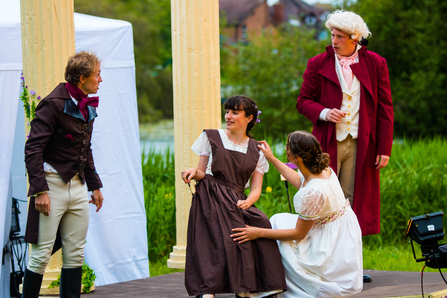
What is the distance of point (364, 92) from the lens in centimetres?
351

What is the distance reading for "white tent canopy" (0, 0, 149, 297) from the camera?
3762mm

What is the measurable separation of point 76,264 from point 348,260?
152 centimetres

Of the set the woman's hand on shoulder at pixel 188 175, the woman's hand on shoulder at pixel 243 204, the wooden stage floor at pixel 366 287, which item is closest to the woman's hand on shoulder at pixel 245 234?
the woman's hand on shoulder at pixel 243 204

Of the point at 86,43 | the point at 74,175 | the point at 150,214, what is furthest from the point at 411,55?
the point at 74,175

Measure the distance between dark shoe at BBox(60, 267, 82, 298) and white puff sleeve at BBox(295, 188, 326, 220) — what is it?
51.4 inches

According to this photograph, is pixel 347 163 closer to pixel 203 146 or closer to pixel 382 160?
pixel 382 160

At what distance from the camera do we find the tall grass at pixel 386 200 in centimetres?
538

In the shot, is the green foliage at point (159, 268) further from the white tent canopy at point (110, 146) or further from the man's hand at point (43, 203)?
the man's hand at point (43, 203)

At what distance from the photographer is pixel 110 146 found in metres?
4.16

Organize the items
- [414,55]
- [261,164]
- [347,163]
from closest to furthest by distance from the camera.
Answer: [261,164] → [347,163] → [414,55]

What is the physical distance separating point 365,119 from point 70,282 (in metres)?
2.10

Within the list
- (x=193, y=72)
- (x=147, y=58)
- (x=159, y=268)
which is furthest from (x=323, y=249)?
(x=147, y=58)

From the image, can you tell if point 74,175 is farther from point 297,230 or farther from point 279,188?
point 279,188

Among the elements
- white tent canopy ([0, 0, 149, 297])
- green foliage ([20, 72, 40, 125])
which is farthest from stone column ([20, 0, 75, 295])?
white tent canopy ([0, 0, 149, 297])
